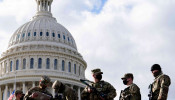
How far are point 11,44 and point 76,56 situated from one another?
15647mm

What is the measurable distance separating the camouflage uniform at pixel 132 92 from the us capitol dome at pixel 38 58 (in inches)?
2907

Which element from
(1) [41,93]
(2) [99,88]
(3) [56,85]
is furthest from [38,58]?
(1) [41,93]

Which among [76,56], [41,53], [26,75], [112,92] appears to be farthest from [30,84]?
[112,92]

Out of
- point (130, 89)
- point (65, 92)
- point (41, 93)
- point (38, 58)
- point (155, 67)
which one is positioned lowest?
point (41, 93)

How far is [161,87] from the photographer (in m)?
11.3

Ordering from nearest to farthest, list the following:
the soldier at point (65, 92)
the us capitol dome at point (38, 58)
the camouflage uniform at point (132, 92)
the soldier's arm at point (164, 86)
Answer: the soldier's arm at point (164, 86), the camouflage uniform at point (132, 92), the soldier at point (65, 92), the us capitol dome at point (38, 58)

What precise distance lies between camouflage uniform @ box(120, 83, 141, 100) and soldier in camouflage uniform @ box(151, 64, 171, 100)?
0.47 m

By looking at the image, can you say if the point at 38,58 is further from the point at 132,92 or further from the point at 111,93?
the point at 132,92

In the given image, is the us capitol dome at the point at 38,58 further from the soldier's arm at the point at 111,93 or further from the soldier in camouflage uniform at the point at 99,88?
the soldier's arm at the point at 111,93

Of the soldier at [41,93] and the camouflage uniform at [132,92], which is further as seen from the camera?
the camouflage uniform at [132,92]

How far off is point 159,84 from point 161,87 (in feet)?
1.14

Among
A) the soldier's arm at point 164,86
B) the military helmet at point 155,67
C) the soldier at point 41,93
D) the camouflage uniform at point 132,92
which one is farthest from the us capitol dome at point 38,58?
the soldier's arm at point 164,86

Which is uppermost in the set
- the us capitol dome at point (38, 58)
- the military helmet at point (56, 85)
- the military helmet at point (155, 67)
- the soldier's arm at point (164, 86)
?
the us capitol dome at point (38, 58)

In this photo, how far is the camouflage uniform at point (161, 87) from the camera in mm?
11079
